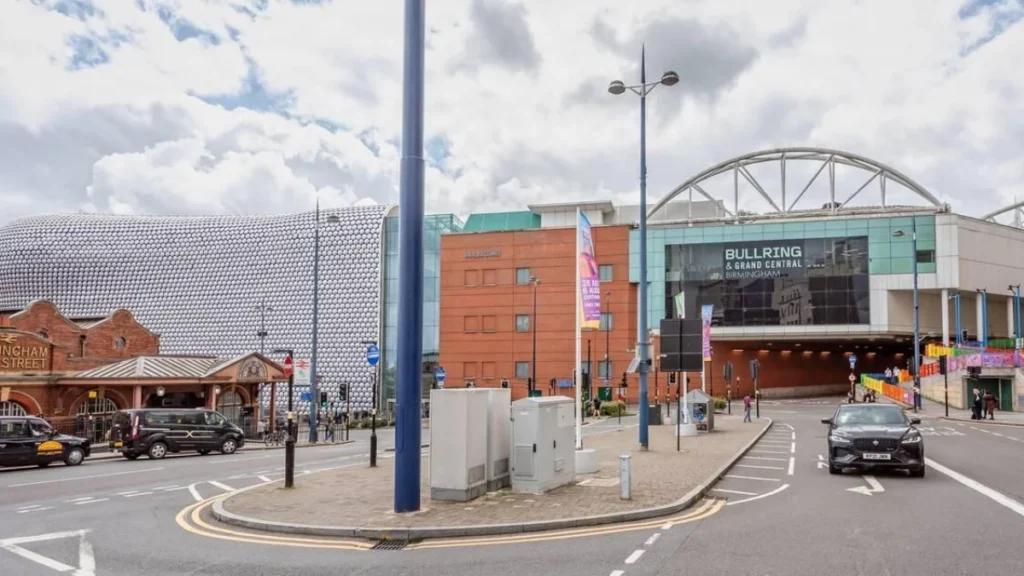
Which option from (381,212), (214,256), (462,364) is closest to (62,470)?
(462,364)

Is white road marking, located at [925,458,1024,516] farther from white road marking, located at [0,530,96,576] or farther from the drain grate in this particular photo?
white road marking, located at [0,530,96,576]

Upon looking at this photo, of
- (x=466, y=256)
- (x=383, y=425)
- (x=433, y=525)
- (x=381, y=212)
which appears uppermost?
(x=381, y=212)

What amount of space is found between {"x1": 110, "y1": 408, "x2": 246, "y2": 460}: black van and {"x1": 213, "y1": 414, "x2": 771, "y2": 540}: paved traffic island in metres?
12.5

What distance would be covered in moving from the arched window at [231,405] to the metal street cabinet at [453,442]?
3291 cm

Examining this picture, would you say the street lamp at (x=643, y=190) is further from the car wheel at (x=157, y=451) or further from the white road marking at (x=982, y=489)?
the car wheel at (x=157, y=451)

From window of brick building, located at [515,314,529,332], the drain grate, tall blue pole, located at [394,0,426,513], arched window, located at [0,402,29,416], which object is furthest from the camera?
window of brick building, located at [515,314,529,332]

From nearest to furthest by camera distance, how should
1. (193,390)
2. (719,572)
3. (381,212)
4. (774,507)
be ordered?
(719,572) → (774,507) → (193,390) → (381,212)

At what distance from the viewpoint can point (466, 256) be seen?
268 ft

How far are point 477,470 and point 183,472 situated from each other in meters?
12.1

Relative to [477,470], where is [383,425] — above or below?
below

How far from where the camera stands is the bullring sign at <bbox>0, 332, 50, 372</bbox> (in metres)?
33.7

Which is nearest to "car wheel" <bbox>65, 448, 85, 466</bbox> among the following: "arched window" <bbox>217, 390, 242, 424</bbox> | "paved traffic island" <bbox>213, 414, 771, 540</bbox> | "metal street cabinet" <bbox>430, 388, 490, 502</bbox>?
"paved traffic island" <bbox>213, 414, 771, 540</bbox>

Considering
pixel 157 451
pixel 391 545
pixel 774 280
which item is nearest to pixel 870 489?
pixel 391 545

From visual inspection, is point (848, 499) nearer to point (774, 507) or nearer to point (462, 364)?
point (774, 507)
